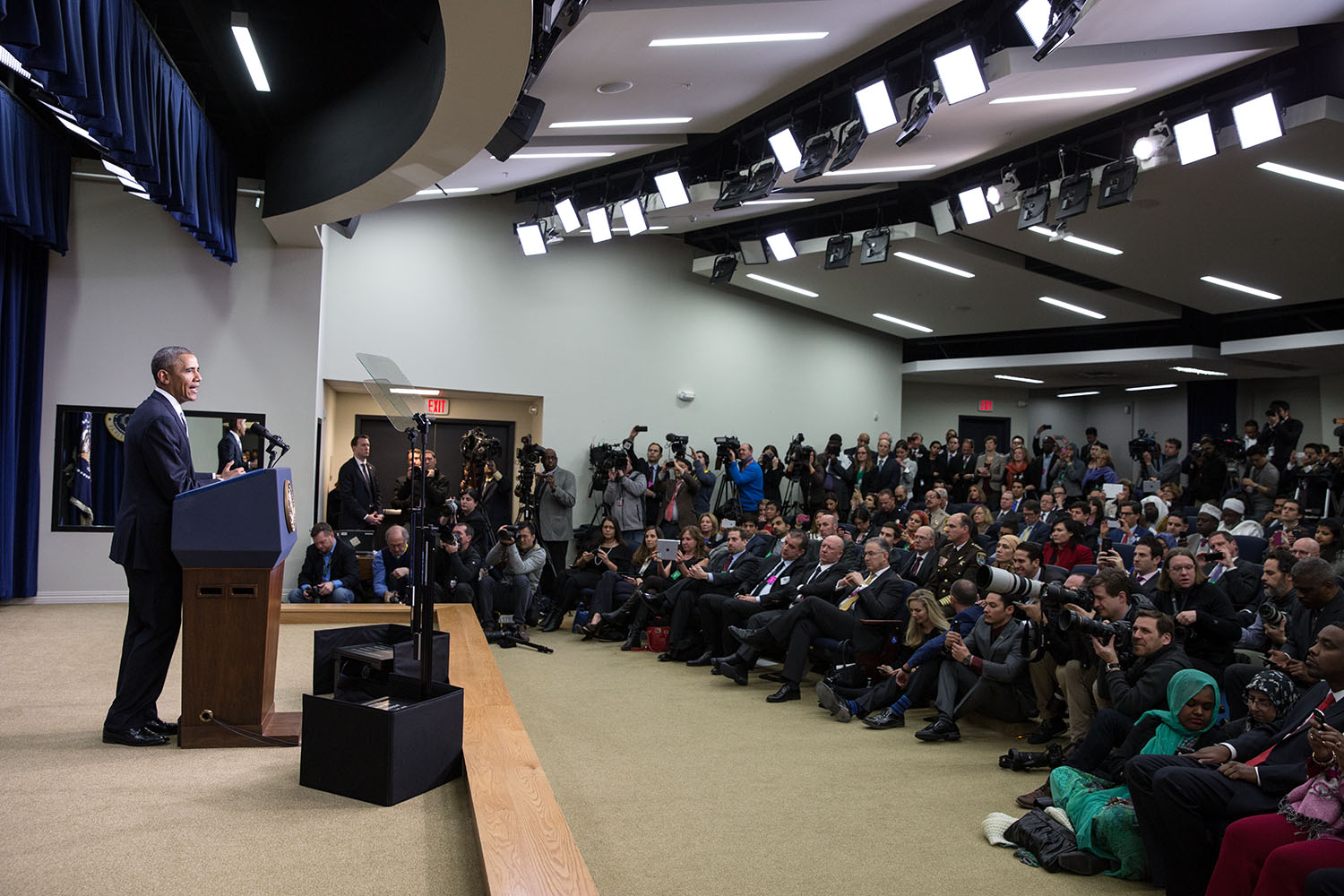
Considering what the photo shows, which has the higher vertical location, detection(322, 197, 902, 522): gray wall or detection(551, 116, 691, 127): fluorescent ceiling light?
detection(551, 116, 691, 127): fluorescent ceiling light

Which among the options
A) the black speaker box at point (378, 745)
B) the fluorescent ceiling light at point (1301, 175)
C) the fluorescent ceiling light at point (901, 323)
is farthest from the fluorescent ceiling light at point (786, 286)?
the black speaker box at point (378, 745)

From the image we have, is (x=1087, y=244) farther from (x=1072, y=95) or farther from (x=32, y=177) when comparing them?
(x=32, y=177)

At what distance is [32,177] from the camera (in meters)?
6.57

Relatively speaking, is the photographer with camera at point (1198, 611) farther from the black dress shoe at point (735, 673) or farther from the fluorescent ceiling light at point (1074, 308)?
the fluorescent ceiling light at point (1074, 308)

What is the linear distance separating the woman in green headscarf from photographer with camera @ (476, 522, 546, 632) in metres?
5.12

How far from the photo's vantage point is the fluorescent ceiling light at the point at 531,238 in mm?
9234

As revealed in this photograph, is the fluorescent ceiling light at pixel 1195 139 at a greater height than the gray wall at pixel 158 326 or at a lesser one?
greater

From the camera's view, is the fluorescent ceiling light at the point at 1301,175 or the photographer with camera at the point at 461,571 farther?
the photographer with camera at the point at 461,571

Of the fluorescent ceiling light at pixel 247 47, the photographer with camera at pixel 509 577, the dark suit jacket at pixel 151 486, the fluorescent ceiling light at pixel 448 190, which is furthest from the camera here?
the fluorescent ceiling light at pixel 448 190

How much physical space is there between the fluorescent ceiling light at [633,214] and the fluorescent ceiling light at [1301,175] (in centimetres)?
466

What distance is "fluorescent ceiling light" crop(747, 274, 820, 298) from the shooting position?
11.4 metres

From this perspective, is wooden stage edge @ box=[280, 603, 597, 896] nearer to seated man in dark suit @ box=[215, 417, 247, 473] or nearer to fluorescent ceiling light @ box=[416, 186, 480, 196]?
seated man in dark suit @ box=[215, 417, 247, 473]

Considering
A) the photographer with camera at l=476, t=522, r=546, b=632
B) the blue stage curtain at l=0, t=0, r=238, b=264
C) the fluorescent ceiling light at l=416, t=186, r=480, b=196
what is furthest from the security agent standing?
the blue stage curtain at l=0, t=0, r=238, b=264

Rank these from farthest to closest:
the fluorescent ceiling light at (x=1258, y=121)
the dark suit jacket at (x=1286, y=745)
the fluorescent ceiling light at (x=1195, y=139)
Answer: the fluorescent ceiling light at (x=1195, y=139), the fluorescent ceiling light at (x=1258, y=121), the dark suit jacket at (x=1286, y=745)
